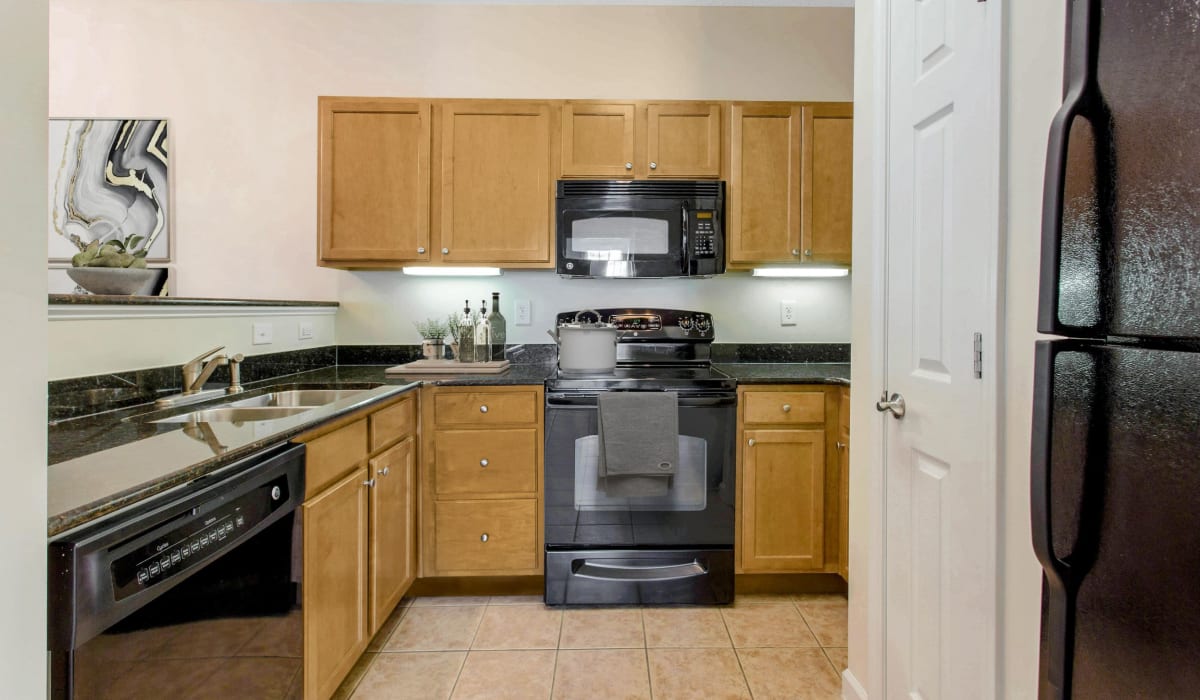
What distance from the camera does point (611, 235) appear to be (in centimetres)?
253

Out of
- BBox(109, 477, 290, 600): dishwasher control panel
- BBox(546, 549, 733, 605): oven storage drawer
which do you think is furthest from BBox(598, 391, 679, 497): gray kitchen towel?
BBox(109, 477, 290, 600): dishwasher control panel

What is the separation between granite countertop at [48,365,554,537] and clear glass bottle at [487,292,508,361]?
103 centimetres

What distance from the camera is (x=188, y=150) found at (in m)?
2.79

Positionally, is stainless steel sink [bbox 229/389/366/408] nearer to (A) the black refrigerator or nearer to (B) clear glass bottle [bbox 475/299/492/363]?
(B) clear glass bottle [bbox 475/299/492/363]

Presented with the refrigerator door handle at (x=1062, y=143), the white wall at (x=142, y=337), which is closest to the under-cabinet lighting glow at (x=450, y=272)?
the white wall at (x=142, y=337)

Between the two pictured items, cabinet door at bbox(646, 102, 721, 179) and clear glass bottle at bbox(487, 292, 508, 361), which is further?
clear glass bottle at bbox(487, 292, 508, 361)

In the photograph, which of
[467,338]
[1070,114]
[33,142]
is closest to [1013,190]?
[1070,114]

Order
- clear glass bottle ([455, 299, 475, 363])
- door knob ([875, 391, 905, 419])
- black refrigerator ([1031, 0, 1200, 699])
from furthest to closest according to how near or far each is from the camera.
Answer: clear glass bottle ([455, 299, 475, 363]) < door knob ([875, 391, 905, 419]) < black refrigerator ([1031, 0, 1200, 699])

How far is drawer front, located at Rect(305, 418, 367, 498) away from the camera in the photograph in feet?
4.70

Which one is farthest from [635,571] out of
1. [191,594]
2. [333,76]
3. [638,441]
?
[333,76]

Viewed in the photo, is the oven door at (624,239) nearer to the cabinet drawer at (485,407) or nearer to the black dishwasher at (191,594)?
the cabinet drawer at (485,407)

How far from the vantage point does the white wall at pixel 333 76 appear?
2779 millimetres

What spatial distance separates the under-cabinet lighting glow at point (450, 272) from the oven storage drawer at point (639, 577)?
129 centimetres

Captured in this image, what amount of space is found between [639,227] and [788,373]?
0.92m
